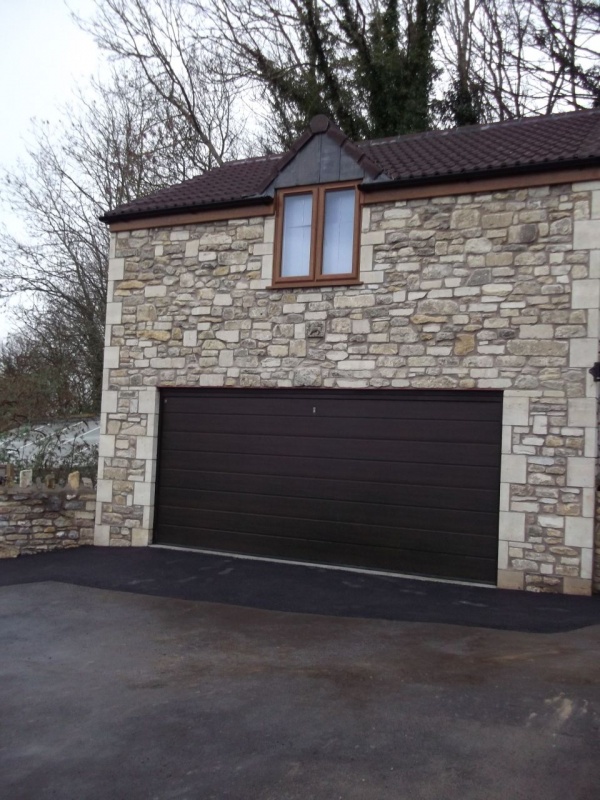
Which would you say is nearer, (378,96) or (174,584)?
(174,584)

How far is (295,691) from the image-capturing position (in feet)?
17.1

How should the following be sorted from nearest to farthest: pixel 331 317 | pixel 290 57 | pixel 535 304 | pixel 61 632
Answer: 1. pixel 61 632
2. pixel 535 304
3. pixel 331 317
4. pixel 290 57

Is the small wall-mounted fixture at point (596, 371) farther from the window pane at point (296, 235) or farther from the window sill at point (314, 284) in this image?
the window pane at point (296, 235)

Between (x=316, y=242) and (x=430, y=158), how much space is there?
2.05 metres

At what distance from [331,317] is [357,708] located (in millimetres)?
5695

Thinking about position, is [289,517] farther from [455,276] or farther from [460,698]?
[460,698]

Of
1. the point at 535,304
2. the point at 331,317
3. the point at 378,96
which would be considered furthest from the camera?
the point at 378,96

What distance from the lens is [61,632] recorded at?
22.9ft

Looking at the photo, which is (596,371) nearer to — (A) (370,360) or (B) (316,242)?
A: (A) (370,360)

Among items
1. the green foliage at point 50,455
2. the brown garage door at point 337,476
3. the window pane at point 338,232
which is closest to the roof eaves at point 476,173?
the window pane at point 338,232

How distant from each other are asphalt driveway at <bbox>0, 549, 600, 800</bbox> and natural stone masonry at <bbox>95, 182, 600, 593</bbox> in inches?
58.0

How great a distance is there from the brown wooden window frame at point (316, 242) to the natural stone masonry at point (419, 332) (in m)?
0.11

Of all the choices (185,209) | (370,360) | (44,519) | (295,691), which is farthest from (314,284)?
(295,691)

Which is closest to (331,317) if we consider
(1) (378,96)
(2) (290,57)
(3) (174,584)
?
(3) (174,584)
